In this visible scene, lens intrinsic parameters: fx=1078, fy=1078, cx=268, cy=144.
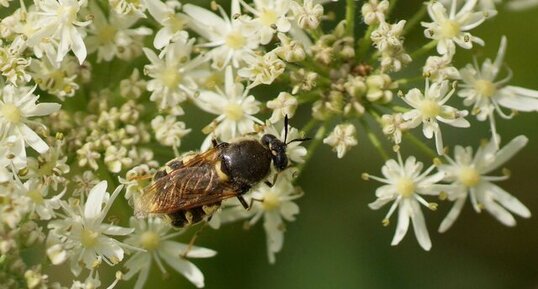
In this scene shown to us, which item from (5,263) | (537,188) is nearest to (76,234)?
(5,263)

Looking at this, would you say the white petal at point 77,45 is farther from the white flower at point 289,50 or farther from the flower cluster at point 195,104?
the white flower at point 289,50

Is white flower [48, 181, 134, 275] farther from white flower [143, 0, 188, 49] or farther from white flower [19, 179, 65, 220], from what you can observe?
white flower [143, 0, 188, 49]

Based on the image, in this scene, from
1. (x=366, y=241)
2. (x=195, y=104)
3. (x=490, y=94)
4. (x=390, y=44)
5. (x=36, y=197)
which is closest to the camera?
(x=36, y=197)

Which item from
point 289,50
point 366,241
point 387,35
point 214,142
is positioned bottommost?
point 366,241

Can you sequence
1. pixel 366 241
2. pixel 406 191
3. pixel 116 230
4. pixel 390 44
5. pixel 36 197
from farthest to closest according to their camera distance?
pixel 366 241 → pixel 406 191 → pixel 116 230 → pixel 390 44 → pixel 36 197

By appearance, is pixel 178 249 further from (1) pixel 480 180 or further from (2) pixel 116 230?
(1) pixel 480 180

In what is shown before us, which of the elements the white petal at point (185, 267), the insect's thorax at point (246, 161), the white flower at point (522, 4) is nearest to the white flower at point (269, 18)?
the insect's thorax at point (246, 161)

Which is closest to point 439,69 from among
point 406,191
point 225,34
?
point 406,191
